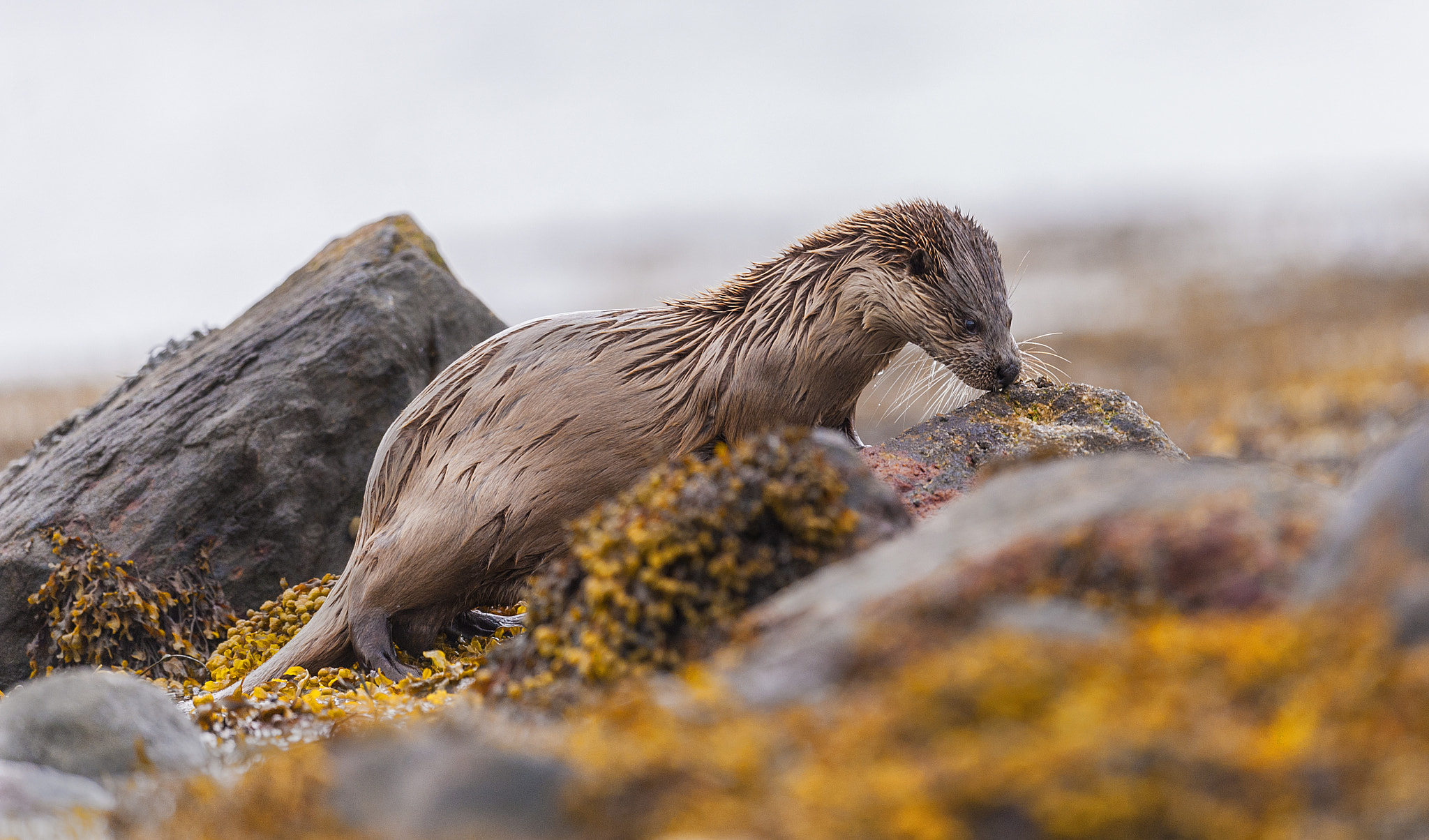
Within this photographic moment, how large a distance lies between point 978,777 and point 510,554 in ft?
13.0

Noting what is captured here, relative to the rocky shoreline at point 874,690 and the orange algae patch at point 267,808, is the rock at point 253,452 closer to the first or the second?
the rocky shoreline at point 874,690

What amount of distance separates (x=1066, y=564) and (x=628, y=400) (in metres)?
3.17

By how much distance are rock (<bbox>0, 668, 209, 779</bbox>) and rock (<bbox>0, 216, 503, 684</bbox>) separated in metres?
3.74

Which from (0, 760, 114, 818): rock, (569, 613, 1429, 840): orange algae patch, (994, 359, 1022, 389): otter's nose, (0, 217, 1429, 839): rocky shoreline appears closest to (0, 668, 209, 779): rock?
(0, 217, 1429, 839): rocky shoreline

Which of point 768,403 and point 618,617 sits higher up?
point 768,403

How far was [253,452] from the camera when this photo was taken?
7.67 meters

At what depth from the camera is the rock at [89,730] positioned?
3.93m

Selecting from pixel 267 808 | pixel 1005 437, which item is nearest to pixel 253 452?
pixel 1005 437

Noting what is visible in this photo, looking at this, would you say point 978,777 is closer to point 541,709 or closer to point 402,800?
point 402,800

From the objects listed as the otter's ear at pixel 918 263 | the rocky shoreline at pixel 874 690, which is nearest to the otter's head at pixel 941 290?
the otter's ear at pixel 918 263

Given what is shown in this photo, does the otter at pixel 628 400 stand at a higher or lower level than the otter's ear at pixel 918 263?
lower

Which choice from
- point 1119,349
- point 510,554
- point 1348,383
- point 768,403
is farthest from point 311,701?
point 1119,349

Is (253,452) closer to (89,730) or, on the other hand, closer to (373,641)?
(373,641)

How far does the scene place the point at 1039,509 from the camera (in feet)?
11.3
